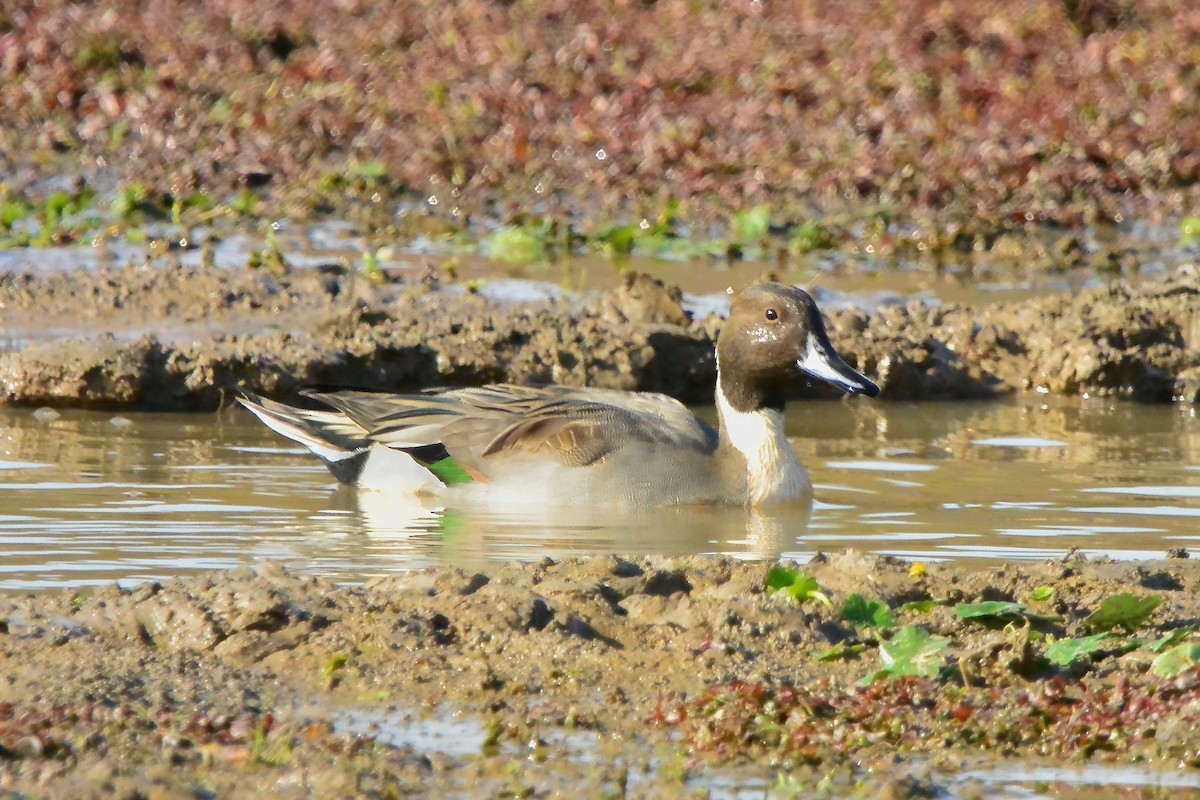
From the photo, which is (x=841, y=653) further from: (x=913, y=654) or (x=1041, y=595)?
(x=1041, y=595)

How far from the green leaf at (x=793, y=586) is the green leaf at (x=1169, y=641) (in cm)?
82

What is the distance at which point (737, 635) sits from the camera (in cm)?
502

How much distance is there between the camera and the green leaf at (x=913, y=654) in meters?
4.72

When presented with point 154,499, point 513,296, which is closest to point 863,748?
point 154,499

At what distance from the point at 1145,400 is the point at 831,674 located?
589cm

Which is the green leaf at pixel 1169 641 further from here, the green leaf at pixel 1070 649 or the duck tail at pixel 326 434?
the duck tail at pixel 326 434

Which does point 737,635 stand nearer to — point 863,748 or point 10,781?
point 863,748

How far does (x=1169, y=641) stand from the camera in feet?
16.0

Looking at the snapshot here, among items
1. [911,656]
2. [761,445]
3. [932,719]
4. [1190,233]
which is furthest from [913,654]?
[1190,233]

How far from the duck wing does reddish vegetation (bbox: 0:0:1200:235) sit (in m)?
6.09

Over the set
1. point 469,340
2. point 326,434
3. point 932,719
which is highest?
point 469,340

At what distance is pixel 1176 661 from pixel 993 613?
581mm

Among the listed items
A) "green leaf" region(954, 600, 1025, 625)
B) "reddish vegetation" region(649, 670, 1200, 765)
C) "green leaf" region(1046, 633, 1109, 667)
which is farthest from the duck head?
"reddish vegetation" region(649, 670, 1200, 765)

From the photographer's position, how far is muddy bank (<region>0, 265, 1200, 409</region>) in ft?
30.7
